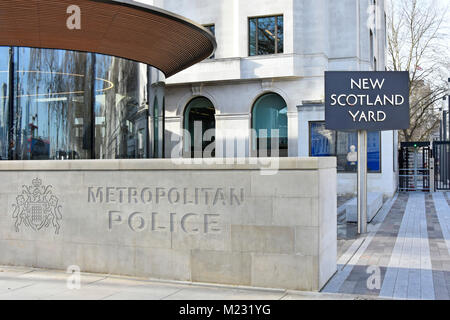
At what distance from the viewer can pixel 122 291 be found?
647cm

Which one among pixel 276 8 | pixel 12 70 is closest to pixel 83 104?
pixel 12 70

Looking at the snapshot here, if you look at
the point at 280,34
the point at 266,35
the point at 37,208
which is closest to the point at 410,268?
the point at 37,208

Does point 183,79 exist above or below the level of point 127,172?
above

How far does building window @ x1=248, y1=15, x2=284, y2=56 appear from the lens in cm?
2380

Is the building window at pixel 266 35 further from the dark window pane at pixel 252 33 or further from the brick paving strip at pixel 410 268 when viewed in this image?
the brick paving strip at pixel 410 268

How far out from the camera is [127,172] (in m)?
7.28

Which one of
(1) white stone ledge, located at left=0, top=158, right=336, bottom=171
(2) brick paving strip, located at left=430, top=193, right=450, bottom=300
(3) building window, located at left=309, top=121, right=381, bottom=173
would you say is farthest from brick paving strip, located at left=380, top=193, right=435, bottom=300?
(3) building window, located at left=309, top=121, right=381, bottom=173

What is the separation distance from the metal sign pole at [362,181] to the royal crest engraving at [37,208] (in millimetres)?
7472

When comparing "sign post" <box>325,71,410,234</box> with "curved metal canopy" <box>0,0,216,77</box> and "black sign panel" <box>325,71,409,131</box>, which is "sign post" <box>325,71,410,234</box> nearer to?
"black sign panel" <box>325,71,409,131</box>

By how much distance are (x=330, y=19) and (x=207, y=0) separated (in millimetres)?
6627

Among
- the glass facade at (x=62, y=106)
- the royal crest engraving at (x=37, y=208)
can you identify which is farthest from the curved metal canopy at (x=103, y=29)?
the royal crest engraving at (x=37, y=208)

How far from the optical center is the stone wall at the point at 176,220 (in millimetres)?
6430

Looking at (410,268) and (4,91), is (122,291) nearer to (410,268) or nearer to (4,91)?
(410,268)
